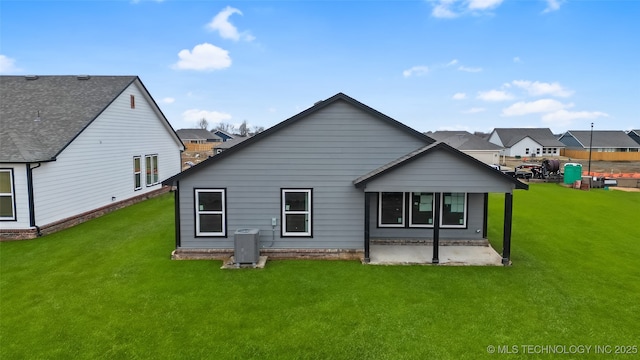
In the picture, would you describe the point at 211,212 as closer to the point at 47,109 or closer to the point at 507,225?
the point at 507,225

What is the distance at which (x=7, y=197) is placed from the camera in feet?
41.5

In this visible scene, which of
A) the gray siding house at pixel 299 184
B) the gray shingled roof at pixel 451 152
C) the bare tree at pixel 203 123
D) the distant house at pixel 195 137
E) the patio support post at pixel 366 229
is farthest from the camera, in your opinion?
the bare tree at pixel 203 123

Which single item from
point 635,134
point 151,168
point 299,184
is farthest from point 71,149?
point 635,134

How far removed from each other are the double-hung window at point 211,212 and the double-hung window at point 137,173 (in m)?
11.2

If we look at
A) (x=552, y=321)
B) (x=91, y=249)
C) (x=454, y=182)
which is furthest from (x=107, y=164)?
(x=552, y=321)

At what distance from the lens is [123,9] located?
19.3 meters

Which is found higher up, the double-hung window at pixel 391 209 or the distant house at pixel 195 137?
the distant house at pixel 195 137

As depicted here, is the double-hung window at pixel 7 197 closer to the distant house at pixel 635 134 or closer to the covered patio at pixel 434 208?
the covered patio at pixel 434 208

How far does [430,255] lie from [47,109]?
660 inches

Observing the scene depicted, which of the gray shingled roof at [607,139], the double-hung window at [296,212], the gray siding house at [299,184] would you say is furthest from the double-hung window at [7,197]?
the gray shingled roof at [607,139]

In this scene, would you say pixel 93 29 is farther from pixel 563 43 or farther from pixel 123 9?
pixel 563 43

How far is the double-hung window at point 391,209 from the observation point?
38.2ft

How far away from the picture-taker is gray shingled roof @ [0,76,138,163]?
13.2 m

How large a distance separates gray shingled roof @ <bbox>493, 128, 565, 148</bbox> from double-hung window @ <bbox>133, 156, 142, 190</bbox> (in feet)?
217
